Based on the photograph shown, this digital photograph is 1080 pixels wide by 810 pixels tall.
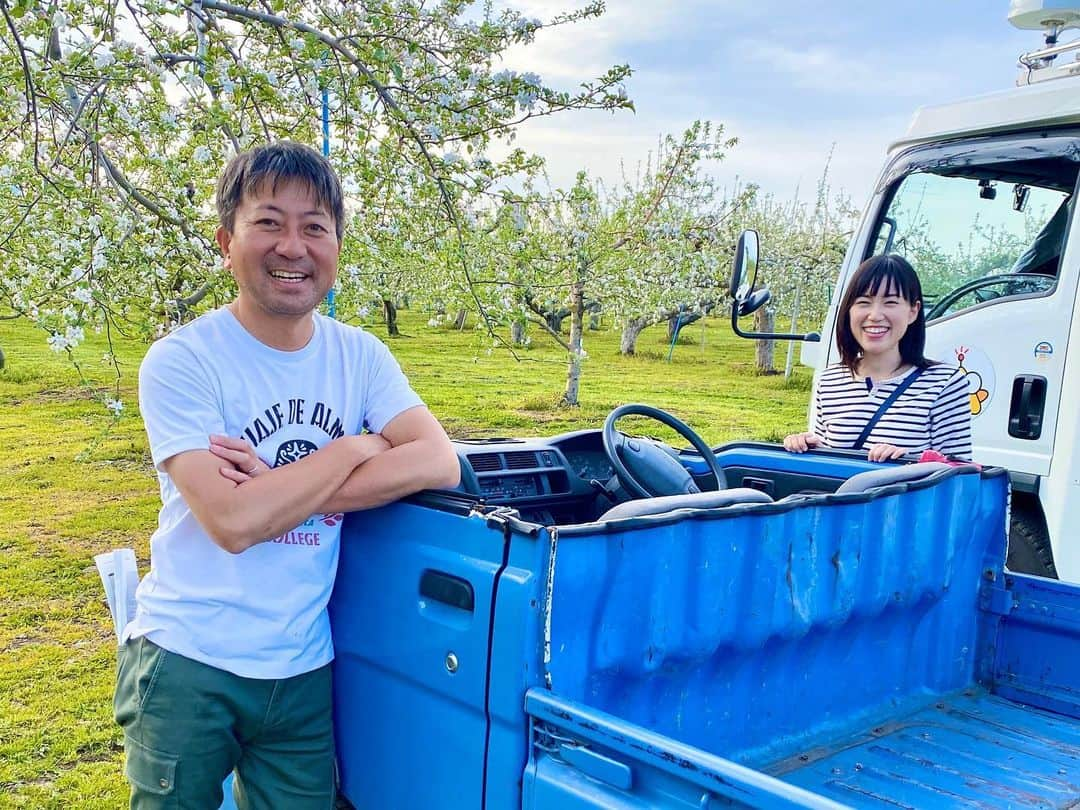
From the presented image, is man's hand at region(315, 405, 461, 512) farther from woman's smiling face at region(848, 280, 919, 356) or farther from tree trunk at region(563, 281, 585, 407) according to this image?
tree trunk at region(563, 281, 585, 407)

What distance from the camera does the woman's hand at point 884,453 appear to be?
336 cm

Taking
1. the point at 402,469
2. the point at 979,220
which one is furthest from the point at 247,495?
the point at 979,220

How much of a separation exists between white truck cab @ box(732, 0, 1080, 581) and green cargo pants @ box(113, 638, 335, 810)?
3119mm

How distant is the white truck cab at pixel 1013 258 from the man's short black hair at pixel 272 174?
109 inches

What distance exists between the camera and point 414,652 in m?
2.18

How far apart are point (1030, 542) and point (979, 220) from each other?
1571 mm

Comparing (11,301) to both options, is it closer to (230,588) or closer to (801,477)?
(230,588)

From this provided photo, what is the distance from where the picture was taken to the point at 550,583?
72.9 inches

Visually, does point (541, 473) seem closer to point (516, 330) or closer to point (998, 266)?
point (998, 266)

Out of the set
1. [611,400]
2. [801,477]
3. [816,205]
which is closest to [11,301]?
[801,477]

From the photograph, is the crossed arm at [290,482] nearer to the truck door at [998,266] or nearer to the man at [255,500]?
the man at [255,500]

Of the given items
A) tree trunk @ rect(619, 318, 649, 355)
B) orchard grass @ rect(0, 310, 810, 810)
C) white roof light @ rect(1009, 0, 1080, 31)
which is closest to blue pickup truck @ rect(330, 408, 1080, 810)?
orchard grass @ rect(0, 310, 810, 810)

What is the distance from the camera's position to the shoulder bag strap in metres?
3.66

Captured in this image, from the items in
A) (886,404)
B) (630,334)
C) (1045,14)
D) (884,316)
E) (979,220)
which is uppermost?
(1045,14)
